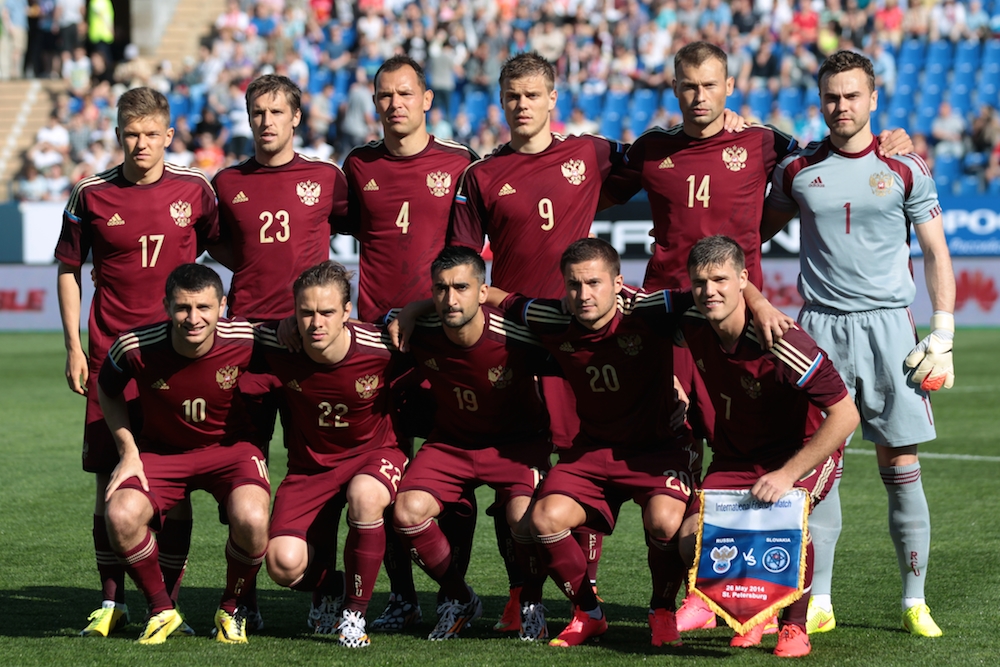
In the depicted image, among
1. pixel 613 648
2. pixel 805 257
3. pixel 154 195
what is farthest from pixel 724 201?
pixel 154 195

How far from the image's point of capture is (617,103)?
21.5 metres

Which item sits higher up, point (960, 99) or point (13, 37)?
point (13, 37)

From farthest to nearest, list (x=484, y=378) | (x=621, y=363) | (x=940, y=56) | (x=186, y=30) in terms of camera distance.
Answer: (x=186, y=30) → (x=940, y=56) → (x=484, y=378) → (x=621, y=363)

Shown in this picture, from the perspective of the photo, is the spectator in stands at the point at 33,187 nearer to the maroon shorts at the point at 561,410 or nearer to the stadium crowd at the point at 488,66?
the stadium crowd at the point at 488,66

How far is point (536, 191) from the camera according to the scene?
18.4 ft

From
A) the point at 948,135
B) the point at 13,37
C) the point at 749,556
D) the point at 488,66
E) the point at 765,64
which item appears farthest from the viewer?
the point at 13,37

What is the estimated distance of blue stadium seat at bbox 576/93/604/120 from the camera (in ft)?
71.3

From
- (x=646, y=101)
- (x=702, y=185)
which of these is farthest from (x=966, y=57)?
(x=702, y=185)

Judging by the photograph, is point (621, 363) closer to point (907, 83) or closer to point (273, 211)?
point (273, 211)

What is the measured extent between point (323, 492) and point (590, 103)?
17.2 m

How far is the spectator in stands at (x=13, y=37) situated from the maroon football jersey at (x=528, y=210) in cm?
2311

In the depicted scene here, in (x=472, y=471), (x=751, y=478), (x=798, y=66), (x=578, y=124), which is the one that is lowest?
(x=472, y=471)

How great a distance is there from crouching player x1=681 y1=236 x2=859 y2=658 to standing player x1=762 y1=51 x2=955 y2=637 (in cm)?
31

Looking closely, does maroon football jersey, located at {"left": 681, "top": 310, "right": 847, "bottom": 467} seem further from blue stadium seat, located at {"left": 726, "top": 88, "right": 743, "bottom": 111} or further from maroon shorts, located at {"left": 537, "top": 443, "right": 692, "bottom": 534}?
blue stadium seat, located at {"left": 726, "top": 88, "right": 743, "bottom": 111}
